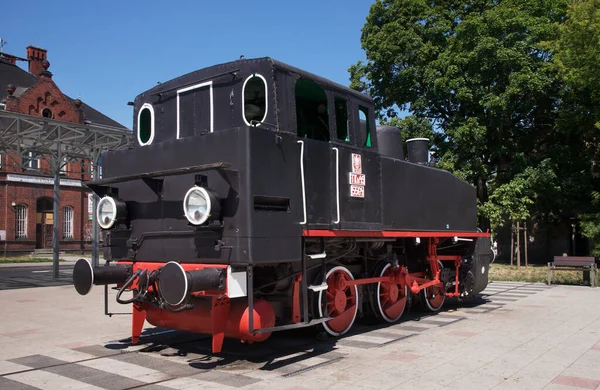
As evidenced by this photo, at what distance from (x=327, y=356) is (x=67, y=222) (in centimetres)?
3604

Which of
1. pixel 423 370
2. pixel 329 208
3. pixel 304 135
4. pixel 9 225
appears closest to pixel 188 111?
pixel 304 135

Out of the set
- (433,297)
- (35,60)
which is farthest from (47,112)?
(433,297)

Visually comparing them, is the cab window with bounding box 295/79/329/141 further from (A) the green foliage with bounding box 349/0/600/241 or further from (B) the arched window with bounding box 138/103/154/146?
(A) the green foliage with bounding box 349/0/600/241

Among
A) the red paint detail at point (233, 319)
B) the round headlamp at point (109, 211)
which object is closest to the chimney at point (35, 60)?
the round headlamp at point (109, 211)

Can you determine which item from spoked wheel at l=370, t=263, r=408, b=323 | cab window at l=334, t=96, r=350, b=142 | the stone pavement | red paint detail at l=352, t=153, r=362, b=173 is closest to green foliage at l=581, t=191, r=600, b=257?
the stone pavement

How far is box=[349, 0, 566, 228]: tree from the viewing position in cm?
2134

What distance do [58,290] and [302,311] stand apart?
10.8 m

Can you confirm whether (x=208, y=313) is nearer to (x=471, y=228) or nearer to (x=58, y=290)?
(x=471, y=228)

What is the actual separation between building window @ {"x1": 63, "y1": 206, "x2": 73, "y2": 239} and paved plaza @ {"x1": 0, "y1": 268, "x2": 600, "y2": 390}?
30.1 m

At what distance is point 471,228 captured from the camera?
10680 millimetres

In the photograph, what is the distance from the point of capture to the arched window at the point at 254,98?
5.93 meters

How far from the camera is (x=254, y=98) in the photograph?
19.6ft

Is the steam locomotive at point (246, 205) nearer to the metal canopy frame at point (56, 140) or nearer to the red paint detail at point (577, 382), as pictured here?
the red paint detail at point (577, 382)

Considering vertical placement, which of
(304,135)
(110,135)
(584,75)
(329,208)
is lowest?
(329,208)
